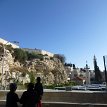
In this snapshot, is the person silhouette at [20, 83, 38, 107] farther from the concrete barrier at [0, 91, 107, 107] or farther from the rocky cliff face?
the rocky cliff face

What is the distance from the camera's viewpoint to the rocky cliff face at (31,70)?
7537 centimetres

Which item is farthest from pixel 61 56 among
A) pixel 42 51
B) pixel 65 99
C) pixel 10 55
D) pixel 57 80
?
pixel 65 99

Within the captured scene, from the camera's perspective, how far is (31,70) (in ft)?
311

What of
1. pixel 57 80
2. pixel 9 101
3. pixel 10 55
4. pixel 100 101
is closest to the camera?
pixel 9 101

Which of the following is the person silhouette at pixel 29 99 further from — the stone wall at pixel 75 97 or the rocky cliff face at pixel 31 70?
the rocky cliff face at pixel 31 70

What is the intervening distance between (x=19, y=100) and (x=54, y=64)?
10667 centimetres

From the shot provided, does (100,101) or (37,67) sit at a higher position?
(37,67)

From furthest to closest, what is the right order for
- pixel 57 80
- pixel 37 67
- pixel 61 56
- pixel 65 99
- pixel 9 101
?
pixel 61 56
pixel 57 80
pixel 37 67
pixel 65 99
pixel 9 101

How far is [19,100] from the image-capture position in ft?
27.1

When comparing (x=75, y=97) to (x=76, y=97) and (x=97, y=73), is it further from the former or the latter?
(x=97, y=73)

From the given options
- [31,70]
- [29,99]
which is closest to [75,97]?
[29,99]

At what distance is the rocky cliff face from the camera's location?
75369 millimetres

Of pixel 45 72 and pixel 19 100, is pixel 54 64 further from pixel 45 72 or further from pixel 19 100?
pixel 19 100

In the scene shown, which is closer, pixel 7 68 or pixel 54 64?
pixel 7 68
